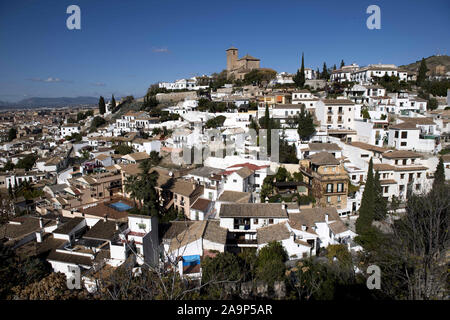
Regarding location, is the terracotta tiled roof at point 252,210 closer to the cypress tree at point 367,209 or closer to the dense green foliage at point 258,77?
the cypress tree at point 367,209

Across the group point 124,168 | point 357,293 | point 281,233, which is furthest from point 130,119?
point 357,293

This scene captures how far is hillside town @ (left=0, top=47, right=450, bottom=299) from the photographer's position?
1383cm

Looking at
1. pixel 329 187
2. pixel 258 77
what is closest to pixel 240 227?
A: pixel 329 187

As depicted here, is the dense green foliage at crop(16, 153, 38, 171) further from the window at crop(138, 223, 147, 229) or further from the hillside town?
the window at crop(138, 223, 147, 229)

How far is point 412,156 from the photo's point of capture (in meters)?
21.9

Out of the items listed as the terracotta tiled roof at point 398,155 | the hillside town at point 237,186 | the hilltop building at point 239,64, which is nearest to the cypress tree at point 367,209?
the hillside town at point 237,186

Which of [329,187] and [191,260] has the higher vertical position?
[329,187]

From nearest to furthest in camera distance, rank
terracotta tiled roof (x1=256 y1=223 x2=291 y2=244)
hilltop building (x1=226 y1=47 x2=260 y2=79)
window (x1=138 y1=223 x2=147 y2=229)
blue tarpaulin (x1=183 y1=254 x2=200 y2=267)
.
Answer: blue tarpaulin (x1=183 y1=254 x2=200 y2=267) → window (x1=138 y1=223 x2=147 y2=229) → terracotta tiled roof (x1=256 y1=223 x2=291 y2=244) → hilltop building (x1=226 y1=47 x2=260 y2=79)

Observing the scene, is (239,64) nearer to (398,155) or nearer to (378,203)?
(398,155)

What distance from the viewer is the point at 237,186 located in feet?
63.4

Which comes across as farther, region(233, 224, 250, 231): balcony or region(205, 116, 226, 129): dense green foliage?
region(205, 116, 226, 129): dense green foliage

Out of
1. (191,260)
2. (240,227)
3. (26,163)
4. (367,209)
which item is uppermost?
(26,163)

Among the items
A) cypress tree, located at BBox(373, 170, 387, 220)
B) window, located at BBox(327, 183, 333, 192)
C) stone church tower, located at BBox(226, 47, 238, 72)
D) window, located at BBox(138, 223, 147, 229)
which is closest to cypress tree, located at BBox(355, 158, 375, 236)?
cypress tree, located at BBox(373, 170, 387, 220)
